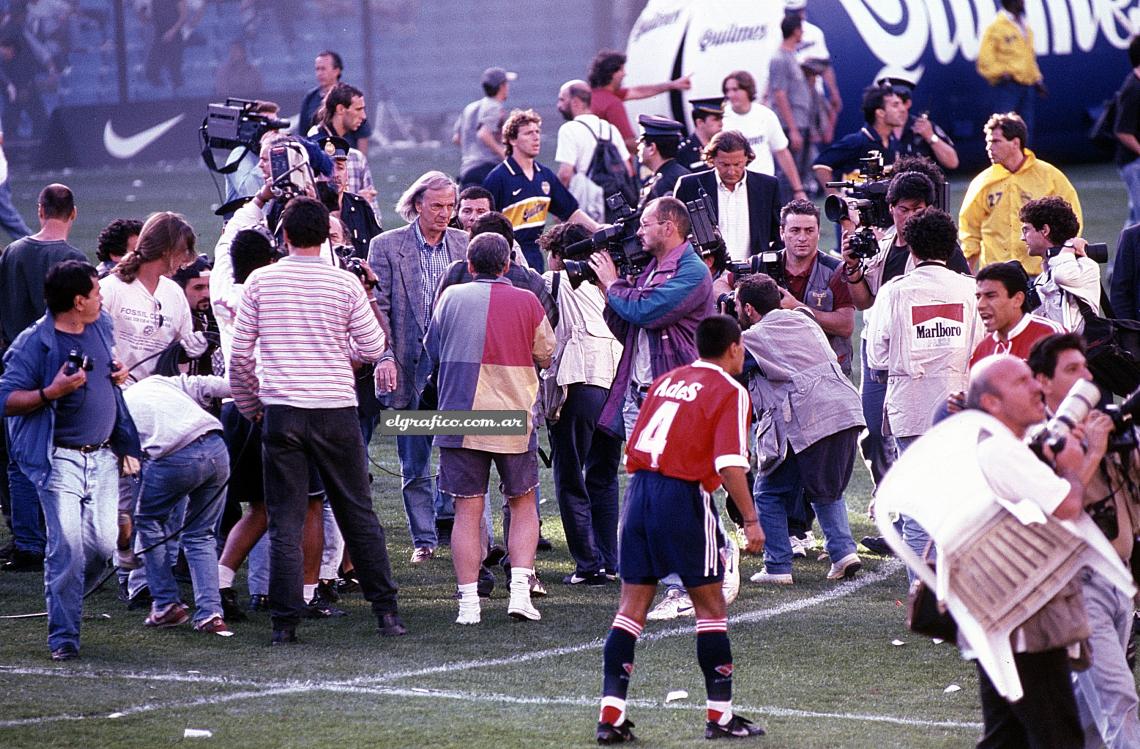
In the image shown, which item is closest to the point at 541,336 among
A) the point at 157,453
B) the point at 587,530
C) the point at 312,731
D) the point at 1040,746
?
the point at 587,530

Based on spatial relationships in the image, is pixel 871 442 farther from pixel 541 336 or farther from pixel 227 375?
pixel 227 375

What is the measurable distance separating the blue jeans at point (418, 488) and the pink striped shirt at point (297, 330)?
1.39 metres

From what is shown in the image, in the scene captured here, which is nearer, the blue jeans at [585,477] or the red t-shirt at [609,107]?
the blue jeans at [585,477]

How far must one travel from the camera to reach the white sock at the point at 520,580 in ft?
26.9

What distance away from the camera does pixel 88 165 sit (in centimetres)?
2897

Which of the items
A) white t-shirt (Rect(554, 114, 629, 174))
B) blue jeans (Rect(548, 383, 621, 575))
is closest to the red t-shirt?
white t-shirt (Rect(554, 114, 629, 174))

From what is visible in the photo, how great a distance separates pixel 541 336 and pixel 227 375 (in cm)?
147

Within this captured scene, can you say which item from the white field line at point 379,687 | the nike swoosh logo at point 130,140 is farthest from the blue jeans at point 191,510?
the nike swoosh logo at point 130,140

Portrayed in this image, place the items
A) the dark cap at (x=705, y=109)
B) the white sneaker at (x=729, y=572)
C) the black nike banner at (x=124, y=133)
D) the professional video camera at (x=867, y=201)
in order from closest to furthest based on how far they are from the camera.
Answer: the white sneaker at (x=729, y=572) < the professional video camera at (x=867, y=201) < the dark cap at (x=705, y=109) < the black nike banner at (x=124, y=133)

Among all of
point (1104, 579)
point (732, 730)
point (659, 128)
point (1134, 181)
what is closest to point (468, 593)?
point (732, 730)

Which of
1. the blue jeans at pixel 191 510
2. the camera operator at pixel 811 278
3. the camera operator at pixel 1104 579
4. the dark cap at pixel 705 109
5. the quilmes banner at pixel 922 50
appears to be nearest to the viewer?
the camera operator at pixel 1104 579

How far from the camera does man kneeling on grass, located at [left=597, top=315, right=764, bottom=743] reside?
6.25 metres

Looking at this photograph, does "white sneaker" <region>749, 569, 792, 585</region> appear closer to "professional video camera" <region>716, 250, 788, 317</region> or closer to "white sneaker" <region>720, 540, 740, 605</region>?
"professional video camera" <region>716, 250, 788, 317</region>

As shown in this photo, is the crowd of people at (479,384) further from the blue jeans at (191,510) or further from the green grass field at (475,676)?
the green grass field at (475,676)
